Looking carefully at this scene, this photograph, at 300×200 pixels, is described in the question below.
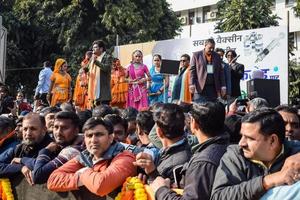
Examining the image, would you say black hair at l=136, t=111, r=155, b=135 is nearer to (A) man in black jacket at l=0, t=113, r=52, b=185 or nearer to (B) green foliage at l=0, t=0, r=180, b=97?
(A) man in black jacket at l=0, t=113, r=52, b=185

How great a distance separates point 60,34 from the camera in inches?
986

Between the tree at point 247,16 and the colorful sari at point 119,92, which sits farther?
the tree at point 247,16

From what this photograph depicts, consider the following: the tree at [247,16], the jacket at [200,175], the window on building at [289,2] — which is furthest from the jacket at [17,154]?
the window on building at [289,2]

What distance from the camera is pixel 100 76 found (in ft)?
30.1

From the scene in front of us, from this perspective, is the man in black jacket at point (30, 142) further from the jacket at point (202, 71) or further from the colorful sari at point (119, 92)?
the colorful sari at point (119, 92)

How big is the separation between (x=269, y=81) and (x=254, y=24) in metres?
13.9

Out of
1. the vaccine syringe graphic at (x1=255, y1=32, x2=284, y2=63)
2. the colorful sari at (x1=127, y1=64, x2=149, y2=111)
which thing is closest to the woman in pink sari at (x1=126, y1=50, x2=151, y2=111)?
the colorful sari at (x1=127, y1=64, x2=149, y2=111)

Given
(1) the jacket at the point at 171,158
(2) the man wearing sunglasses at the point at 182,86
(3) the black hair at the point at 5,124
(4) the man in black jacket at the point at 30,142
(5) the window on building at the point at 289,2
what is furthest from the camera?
(5) the window on building at the point at 289,2

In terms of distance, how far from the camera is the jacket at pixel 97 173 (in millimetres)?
3818

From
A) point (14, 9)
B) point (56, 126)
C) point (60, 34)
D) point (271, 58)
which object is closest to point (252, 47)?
point (271, 58)

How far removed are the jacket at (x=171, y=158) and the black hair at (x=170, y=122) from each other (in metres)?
0.08

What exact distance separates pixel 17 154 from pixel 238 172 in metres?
3.01

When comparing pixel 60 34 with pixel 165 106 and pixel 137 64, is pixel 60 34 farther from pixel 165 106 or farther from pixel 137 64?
pixel 165 106

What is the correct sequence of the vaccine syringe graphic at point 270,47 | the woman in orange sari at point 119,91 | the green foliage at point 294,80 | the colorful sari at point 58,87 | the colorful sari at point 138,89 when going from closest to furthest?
the woman in orange sari at point 119,91 → the colorful sari at point 138,89 → the colorful sari at point 58,87 → the vaccine syringe graphic at point 270,47 → the green foliage at point 294,80
